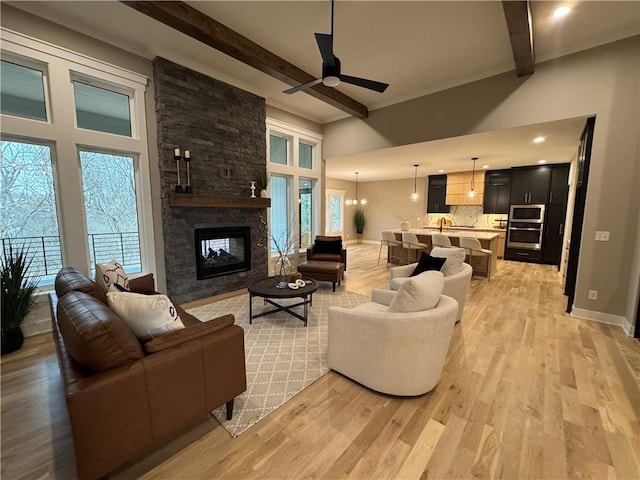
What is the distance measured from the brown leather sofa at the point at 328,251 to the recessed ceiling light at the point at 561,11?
381 cm

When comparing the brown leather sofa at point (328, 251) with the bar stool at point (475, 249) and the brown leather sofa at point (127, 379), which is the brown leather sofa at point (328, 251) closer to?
the bar stool at point (475, 249)

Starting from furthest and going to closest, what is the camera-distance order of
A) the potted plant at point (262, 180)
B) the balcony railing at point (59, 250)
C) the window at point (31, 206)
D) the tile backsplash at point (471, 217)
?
1. the tile backsplash at point (471, 217)
2. the potted plant at point (262, 180)
3. the balcony railing at point (59, 250)
4. the window at point (31, 206)

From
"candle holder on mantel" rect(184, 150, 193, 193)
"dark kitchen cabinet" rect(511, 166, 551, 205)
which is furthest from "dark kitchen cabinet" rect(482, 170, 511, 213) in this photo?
"candle holder on mantel" rect(184, 150, 193, 193)

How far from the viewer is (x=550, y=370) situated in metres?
2.35

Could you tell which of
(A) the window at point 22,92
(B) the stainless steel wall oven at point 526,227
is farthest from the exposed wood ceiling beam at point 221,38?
(B) the stainless steel wall oven at point 526,227

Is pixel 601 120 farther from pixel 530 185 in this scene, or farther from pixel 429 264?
pixel 530 185

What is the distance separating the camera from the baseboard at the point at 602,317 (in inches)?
125

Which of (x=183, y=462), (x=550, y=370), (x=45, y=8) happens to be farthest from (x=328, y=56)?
(x=550, y=370)

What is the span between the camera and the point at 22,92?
2.80m

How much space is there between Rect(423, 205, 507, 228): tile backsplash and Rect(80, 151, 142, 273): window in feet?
28.6

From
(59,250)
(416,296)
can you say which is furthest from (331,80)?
(59,250)

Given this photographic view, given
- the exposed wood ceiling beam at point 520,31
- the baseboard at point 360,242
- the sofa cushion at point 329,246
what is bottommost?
the baseboard at point 360,242

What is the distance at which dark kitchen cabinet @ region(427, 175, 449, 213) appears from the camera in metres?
8.76

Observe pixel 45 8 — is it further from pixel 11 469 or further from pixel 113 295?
pixel 11 469
